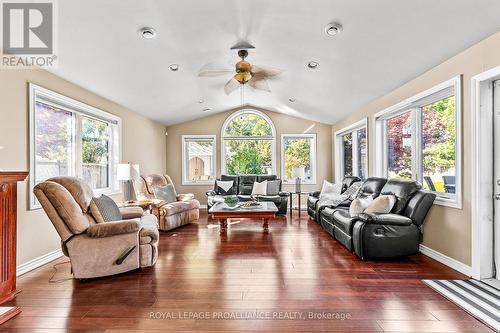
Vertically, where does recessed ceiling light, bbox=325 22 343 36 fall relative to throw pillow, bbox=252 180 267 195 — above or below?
above

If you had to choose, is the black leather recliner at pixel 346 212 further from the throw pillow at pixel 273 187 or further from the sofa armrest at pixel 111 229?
the sofa armrest at pixel 111 229

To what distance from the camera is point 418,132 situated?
13.2 ft

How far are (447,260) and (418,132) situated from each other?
1796 mm

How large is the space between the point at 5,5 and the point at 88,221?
83.4 inches

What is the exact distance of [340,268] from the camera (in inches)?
122

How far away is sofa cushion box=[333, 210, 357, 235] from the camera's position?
3528mm

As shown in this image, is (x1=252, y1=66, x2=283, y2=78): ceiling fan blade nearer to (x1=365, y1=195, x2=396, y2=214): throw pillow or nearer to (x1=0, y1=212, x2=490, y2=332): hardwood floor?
(x1=365, y1=195, x2=396, y2=214): throw pillow

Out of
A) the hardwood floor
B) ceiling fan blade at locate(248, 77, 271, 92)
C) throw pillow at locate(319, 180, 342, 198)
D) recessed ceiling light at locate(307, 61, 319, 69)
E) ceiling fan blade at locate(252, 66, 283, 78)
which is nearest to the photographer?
the hardwood floor

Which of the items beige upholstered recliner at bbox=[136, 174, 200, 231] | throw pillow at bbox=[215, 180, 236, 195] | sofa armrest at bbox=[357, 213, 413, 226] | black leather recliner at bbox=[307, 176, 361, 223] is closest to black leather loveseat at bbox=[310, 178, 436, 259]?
sofa armrest at bbox=[357, 213, 413, 226]

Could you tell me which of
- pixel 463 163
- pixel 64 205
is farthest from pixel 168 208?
pixel 463 163

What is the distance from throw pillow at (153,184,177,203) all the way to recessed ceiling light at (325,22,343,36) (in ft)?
13.5

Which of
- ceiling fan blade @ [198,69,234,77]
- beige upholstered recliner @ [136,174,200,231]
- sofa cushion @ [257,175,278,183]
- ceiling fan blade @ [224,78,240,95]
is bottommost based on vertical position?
beige upholstered recliner @ [136,174,200,231]

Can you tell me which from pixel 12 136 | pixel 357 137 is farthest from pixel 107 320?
pixel 357 137

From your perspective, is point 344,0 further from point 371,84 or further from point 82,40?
point 82,40
